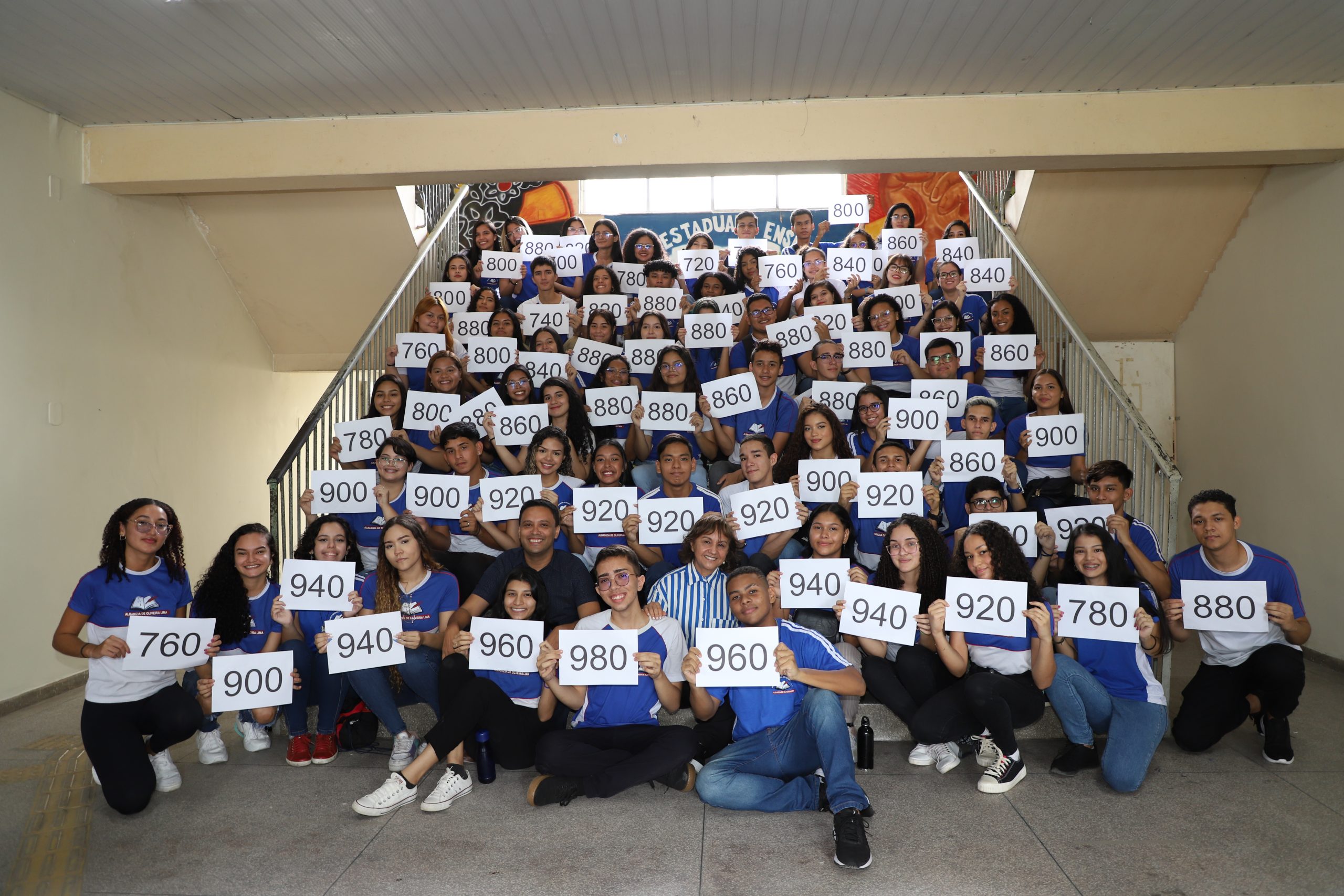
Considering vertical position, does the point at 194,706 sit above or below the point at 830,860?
above

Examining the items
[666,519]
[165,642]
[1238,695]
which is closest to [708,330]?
[666,519]

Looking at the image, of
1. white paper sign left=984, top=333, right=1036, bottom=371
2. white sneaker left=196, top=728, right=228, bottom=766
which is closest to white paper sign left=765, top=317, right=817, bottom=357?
white paper sign left=984, top=333, right=1036, bottom=371

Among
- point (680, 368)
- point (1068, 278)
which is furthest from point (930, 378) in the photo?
point (1068, 278)

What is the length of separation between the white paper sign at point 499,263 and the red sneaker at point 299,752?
489cm

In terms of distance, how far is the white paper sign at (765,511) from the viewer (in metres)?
4.92

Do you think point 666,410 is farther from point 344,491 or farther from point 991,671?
point 991,671

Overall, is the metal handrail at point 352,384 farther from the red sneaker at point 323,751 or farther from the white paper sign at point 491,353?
the red sneaker at point 323,751

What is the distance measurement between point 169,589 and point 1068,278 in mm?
7426

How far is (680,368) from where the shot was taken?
6.43m

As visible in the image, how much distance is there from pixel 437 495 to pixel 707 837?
8.49 ft

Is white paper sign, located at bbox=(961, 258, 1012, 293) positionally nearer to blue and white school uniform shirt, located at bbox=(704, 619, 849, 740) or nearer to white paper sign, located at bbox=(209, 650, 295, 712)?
blue and white school uniform shirt, located at bbox=(704, 619, 849, 740)

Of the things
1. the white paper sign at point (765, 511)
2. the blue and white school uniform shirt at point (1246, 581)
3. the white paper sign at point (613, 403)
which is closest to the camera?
the blue and white school uniform shirt at point (1246, 581)

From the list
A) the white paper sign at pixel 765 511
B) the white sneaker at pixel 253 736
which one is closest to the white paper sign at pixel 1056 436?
the white paper sign at pixel 765 511

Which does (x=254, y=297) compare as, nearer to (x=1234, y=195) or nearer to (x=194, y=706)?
(x=194, y=706)
